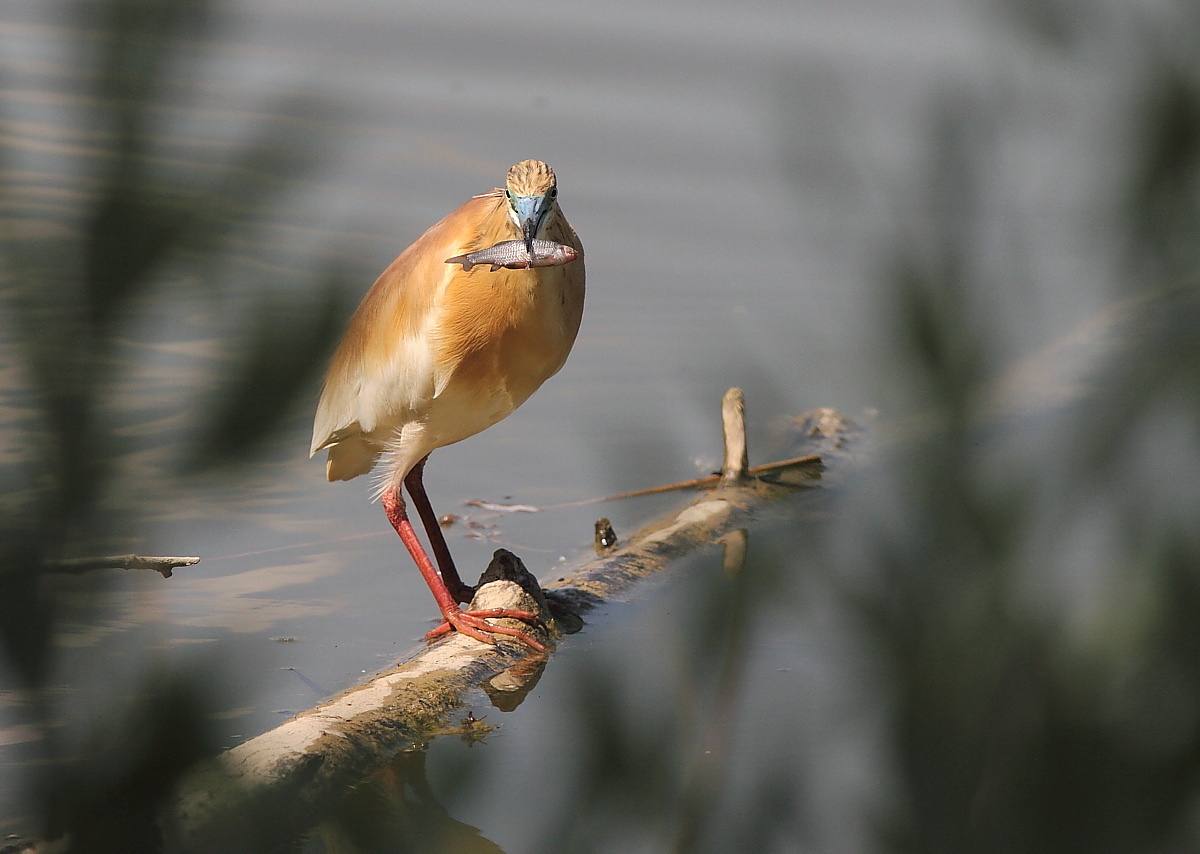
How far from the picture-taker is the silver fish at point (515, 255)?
354 cm

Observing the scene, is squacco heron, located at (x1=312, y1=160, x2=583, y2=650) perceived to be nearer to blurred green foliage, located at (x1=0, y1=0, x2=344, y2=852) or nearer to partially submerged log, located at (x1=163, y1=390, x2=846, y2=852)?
partially submerged log, located at (x1=163, y1=390, x2=846, y2=852)

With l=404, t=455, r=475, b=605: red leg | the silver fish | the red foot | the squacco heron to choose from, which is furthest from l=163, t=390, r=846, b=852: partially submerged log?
the silver fish

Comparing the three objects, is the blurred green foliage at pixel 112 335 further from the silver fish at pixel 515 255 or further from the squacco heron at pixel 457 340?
the squacco heron at pixel 457 340

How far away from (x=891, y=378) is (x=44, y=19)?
74 cm

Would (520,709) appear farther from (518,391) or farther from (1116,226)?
(1116,226)

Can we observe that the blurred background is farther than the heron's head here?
No

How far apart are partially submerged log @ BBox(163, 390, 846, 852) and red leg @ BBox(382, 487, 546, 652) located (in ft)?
0.11

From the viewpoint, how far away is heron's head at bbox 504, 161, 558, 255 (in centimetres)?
380

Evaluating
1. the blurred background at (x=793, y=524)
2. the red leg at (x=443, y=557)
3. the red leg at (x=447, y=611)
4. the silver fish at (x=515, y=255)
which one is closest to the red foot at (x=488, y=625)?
the red leg at (x=447, y=611)

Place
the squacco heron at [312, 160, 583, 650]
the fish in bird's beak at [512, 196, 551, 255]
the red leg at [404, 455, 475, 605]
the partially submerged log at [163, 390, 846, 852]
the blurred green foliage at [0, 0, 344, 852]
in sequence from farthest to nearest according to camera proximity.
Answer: the red leg at [404, 455, 475, 605] < the squacco heron at [312, 160, 583, 650] < the fish in bird's beak at [512, 196, 551, 255] < the partially submerged log at [163, 390, 846, 852] < the blurred green foliage at [0, 0, 344, 852]

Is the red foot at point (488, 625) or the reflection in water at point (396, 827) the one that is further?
the red foot at point (488, 625)

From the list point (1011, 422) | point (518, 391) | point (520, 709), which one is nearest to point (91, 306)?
point (1011, 422)

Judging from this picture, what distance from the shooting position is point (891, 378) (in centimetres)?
119

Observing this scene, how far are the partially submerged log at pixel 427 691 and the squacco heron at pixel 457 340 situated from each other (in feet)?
0.47
